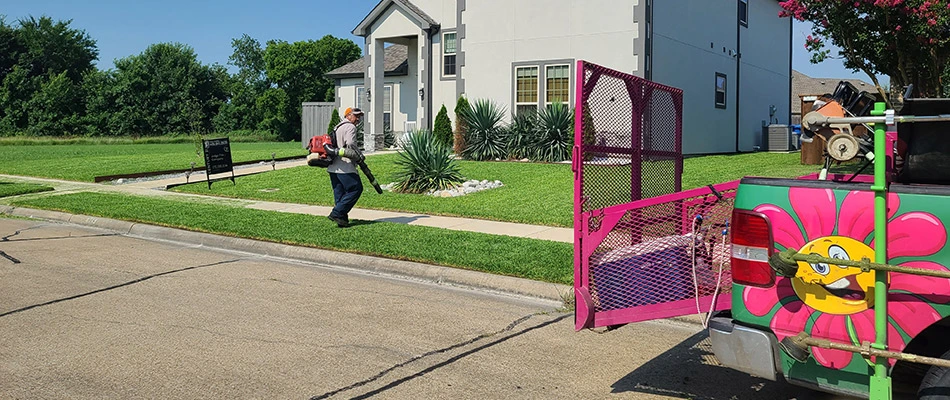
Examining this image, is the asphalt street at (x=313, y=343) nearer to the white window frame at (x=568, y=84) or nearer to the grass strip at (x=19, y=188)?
the grass strip at (x=19, y=188)

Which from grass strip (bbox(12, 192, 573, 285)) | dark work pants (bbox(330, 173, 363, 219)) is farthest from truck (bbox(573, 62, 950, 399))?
dark work pants (bbox(330, 173, 363, 219))

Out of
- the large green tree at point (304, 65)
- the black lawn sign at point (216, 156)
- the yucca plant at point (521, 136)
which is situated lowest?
the black lawn sign at point (216, 156)

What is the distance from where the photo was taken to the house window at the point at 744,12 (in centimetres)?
2756

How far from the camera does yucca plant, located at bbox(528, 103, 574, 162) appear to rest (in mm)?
20516

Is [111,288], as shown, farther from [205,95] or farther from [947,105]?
[205,95]

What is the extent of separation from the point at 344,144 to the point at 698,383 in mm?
7308

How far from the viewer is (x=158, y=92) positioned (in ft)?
217

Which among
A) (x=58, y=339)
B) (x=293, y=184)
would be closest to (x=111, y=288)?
(x=58, y=339)

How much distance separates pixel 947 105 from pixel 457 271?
218 inches

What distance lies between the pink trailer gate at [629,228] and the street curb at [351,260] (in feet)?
7.35

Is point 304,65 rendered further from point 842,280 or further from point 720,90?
point 842,280

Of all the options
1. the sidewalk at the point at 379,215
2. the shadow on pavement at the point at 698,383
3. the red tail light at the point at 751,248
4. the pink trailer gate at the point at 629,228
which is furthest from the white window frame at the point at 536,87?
the red tail light at the point at 751,248

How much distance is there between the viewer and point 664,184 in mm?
6555

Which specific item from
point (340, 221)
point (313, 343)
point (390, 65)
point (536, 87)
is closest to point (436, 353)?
point (313, 343)
